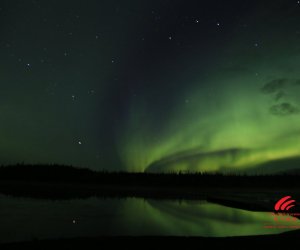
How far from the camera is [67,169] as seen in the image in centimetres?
12094

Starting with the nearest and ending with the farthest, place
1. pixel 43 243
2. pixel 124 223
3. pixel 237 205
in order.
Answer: pixel 43 243
pixel 124 223
pixel 237 205

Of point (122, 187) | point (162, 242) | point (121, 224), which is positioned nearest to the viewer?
point (162, 242)

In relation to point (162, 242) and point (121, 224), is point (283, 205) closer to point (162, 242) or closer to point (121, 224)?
point (121, 224)

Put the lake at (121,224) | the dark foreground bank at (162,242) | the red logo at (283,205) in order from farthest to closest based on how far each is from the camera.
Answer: the red logo at (283,205)
the lake at (121,224)
the dark foreground bank at (162,242)

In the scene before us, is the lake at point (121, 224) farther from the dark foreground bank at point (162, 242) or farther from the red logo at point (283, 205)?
the dark foreground bank at point (162, 242)

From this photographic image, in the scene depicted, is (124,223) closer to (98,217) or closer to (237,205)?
(98,217)

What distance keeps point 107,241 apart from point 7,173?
103497 millimetres

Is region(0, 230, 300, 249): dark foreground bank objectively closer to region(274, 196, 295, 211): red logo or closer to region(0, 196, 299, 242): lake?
region(0, 196, 299, 242): lake

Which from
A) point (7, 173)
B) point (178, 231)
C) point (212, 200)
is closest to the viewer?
point (178, 231)

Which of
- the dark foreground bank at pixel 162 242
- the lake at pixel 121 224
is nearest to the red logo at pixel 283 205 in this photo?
the lake at pixel 121 224

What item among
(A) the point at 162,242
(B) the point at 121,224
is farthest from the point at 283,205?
(A) the point at 162,242

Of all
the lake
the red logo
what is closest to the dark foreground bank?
the lake

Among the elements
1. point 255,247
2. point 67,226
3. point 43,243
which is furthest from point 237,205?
point 43,243

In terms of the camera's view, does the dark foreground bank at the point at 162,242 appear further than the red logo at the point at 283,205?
No
